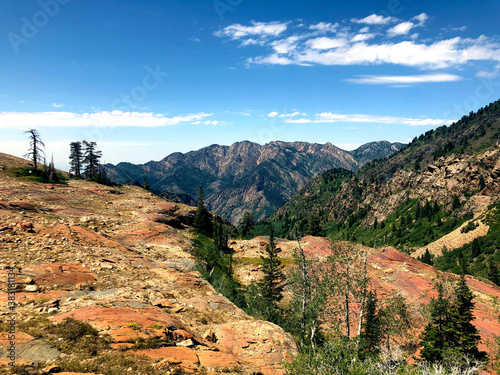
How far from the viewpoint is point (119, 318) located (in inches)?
741

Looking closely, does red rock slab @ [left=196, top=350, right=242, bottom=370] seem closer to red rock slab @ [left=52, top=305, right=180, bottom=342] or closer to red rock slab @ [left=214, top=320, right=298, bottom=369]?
red rock slab @ [left=214, top=320, right=298, bottom=369]

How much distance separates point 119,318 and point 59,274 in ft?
34.4

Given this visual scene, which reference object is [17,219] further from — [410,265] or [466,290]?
[410,265]

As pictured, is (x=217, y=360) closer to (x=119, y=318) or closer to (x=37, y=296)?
(x=119, y=318)

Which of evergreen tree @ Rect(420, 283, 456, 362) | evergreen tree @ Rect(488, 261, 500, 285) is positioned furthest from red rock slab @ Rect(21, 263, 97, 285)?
evergreen tree @ Rect(488, 261, 500, 285)

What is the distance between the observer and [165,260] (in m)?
42.0

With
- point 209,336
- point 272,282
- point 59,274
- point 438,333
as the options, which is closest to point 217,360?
point 209,336

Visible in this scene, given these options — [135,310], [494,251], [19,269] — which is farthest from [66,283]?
[494,251]

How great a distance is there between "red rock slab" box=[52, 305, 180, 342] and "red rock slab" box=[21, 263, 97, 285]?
606cm

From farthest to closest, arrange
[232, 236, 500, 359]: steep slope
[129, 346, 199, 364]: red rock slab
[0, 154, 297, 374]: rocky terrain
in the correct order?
[232, 236, 500, 359]: steep slope < [129, 346, 199, 364]: red rock slab < [0, 154, 297, 374]: rocky terrain

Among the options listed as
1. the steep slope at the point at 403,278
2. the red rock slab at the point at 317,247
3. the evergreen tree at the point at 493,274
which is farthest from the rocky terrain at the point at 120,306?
the evergreen tree at the point at 493,274

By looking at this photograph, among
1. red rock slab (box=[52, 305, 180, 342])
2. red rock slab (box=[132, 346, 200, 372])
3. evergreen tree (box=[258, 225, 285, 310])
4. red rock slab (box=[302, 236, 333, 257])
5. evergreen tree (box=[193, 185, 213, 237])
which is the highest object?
red rock slab (box=[52, 305, 180, 342])

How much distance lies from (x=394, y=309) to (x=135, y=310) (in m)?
36.4

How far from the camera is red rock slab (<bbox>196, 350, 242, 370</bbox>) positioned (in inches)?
690
